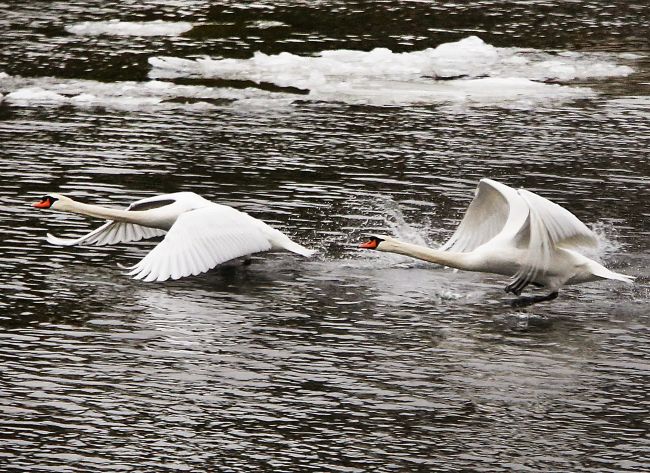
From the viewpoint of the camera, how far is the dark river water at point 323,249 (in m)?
10.5

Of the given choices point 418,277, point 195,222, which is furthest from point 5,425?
point 418,277

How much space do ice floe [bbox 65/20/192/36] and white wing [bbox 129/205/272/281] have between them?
15.3 metres

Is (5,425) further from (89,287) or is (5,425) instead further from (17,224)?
(17,224)

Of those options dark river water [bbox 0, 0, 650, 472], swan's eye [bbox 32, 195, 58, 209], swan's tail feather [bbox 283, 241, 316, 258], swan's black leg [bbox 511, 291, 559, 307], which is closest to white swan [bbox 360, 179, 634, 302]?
swan's black leg [bbox 511, 291, 559, 307]

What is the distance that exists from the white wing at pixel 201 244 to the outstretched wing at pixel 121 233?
102 cm

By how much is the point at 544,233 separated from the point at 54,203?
5611 millimetres

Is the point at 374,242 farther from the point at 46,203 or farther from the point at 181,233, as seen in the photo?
the point at 46,203

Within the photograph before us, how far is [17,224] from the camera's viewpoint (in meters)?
16.4

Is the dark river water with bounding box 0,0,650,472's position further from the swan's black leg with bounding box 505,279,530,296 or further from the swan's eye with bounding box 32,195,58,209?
the swan's eye with bounding box 32,195,58,209

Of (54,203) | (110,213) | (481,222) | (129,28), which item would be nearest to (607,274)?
(481,222)

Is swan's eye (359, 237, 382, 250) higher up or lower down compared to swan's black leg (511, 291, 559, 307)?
higher up

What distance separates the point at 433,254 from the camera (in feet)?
45.2

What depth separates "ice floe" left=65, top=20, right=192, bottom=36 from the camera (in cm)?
2945

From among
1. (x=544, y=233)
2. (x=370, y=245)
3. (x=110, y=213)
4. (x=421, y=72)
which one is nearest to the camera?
(x=544, y=233)
